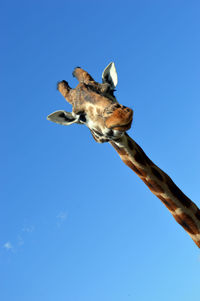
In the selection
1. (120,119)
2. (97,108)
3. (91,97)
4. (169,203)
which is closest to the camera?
(120,119)

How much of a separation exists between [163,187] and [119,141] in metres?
1.35

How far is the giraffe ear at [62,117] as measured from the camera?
8.22 meters

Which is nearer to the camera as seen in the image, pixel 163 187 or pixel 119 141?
Result: pixel 119 141

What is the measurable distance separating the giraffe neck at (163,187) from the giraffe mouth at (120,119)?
1249mm

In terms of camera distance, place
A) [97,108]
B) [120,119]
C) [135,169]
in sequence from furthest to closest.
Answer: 1. [135,169]
2. [97,108]
3. [120,119]

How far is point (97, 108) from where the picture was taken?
7203mm

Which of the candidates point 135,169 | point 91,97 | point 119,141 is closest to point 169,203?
point 135,169

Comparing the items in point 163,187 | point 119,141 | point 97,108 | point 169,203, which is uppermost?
point 97,108

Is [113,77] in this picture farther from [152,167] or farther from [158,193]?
[158,193]

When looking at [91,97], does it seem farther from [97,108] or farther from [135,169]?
[135,169]

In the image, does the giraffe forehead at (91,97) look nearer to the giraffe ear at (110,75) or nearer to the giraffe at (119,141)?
the giraffe at (119,141)

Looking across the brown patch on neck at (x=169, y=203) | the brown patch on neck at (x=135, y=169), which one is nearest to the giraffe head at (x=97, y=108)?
the brown patch on neck at (x=135, y=169)

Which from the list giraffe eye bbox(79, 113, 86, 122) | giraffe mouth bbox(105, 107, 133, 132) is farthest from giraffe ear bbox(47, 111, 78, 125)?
giraffe mouth bbox(105, 107, 133, 132)

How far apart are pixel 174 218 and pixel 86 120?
2765 mm
